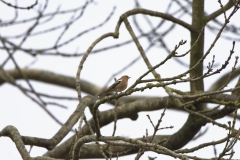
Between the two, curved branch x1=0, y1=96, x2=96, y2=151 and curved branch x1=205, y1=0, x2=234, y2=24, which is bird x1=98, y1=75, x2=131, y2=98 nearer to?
curved branch x1=0, y1=96, x2=96, y2=151

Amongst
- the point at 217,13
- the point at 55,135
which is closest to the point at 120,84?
the point at 55,135

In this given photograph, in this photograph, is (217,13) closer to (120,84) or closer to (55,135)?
(120,84)

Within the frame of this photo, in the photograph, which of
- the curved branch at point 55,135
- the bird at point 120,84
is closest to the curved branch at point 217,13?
the bird at point 120,84

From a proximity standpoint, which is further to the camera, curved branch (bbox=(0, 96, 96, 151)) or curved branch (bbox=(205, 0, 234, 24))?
curved branch (bbox=(205, 0, 234, 24))

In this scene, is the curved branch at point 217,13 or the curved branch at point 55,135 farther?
the curved branch at point 217,13

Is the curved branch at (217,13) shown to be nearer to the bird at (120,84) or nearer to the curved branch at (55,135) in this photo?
the bird at (120,84)

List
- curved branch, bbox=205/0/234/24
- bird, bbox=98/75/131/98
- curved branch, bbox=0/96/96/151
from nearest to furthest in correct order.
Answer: curved branch, bbox=0/96/96/151
bird, bbox=98/75/131/98
curved branch, bbox=205/0/234/24

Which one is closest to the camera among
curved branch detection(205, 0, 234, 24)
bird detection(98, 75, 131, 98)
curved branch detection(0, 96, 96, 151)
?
curved branch detection(0, 96, 96, 151)

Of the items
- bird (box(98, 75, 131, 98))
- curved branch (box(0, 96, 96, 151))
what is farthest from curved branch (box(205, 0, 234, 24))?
curved branch (box(0, 96, 96, 151))

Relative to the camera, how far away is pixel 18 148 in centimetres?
318

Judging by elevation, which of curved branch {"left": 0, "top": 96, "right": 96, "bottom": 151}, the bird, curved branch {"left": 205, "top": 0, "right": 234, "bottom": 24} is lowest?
curved branch {"left": 0, "top": 96, "right": 96, "bottom": 151}

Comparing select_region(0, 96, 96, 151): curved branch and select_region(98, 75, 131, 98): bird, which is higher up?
select_region(98, 75, 131, 98): bird

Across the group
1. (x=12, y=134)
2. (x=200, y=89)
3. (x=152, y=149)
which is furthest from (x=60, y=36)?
(x=152, y=149)

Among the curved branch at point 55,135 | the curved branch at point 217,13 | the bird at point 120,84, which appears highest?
the curved branch at point 217,13
